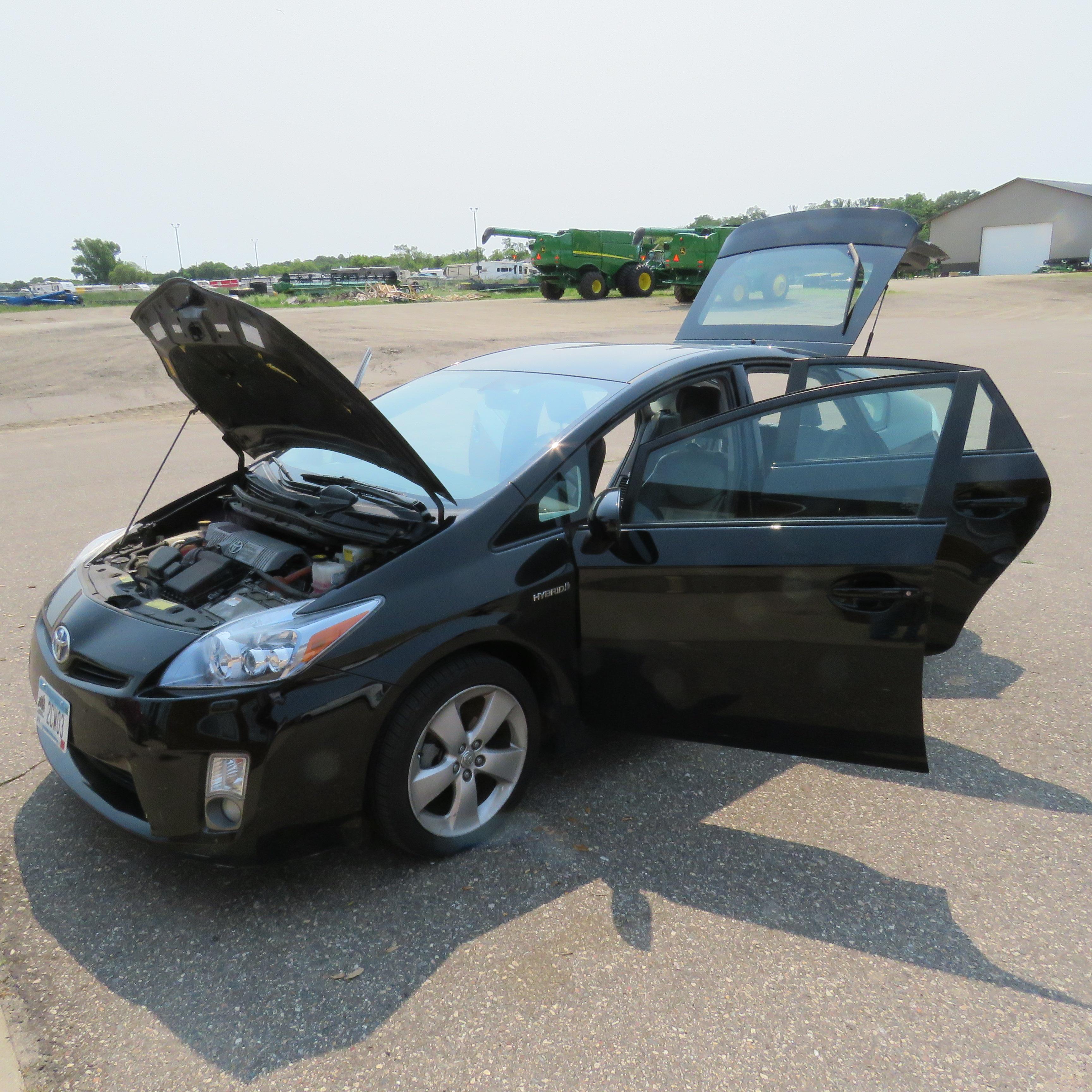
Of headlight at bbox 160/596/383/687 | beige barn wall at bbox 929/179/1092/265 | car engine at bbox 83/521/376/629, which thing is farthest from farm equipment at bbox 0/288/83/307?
beige barn wall at bbox 929/179/1092/265

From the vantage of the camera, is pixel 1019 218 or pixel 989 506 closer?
pixel 989 506

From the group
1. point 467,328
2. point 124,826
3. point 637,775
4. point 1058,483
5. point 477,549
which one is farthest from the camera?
point 467,328

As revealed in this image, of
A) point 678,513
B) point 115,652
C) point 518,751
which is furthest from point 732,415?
point 115,652

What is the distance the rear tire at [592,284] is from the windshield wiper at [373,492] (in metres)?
31.7

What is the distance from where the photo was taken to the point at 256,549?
3.28 meters

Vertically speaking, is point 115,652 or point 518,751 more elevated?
point 115,652

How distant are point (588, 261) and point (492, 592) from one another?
32471 millimetres

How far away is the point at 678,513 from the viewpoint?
3.20m

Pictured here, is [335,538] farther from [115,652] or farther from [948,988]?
[948,988]

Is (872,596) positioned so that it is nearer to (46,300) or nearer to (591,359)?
(591,359)

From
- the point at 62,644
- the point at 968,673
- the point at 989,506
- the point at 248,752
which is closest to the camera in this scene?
the point at 248,752

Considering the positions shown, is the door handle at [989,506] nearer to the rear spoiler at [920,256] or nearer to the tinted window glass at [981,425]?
the tinted window glass at [981,425]

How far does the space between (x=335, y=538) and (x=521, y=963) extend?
1.49 meters

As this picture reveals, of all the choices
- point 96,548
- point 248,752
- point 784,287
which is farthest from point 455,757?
point 784,287
